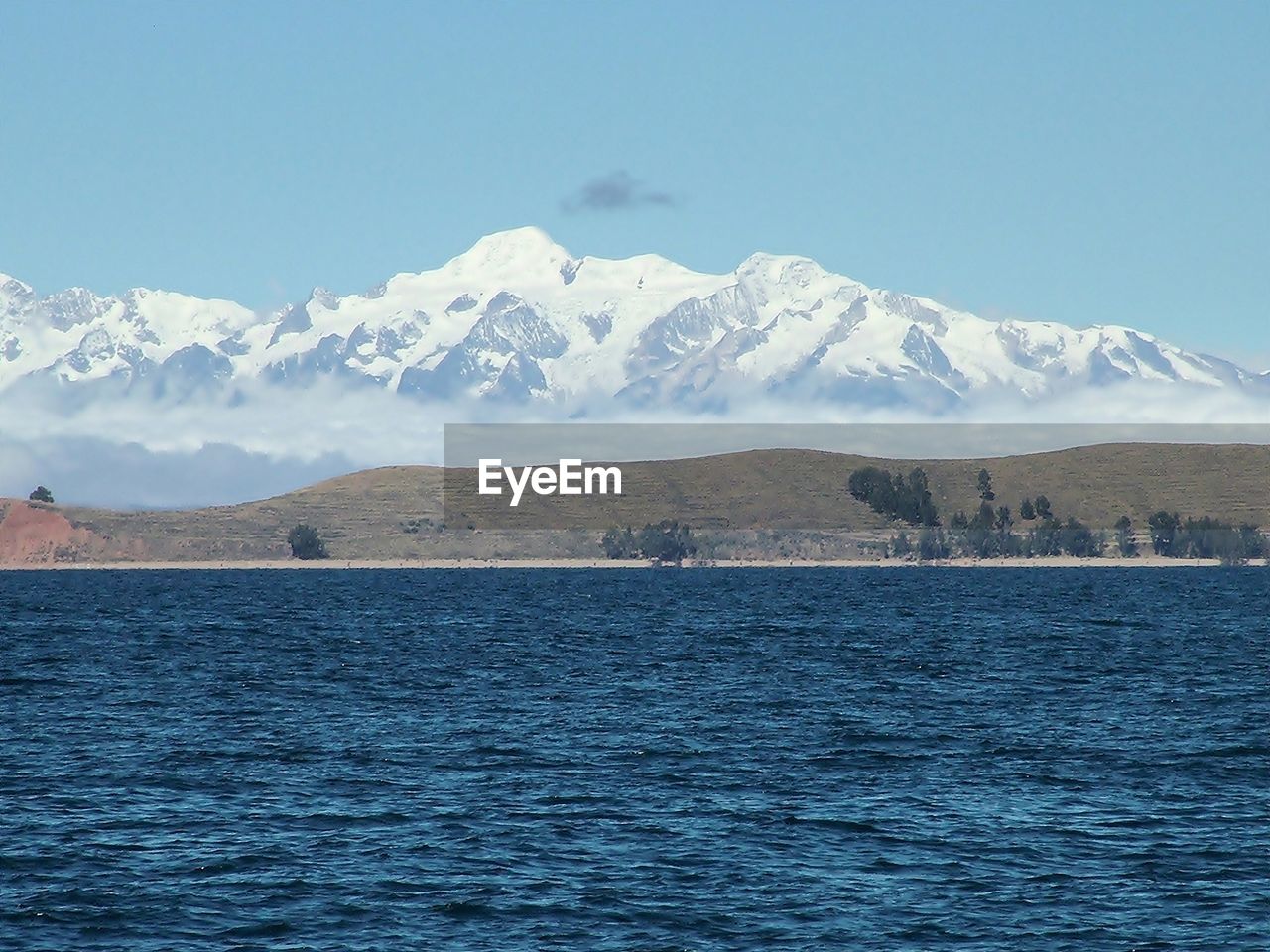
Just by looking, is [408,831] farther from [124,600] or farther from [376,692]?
[124,600]

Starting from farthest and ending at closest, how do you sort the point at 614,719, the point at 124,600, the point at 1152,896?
the point at 124,600 → the point at 614,719 → the point at 1152,896

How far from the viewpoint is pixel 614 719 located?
6341 cm

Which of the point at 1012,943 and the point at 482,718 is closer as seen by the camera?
the point at 1012,943

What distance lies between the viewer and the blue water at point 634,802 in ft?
113

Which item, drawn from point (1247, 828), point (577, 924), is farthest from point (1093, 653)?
point (577, 924)

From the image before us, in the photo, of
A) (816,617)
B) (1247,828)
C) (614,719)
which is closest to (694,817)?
(1247,828)

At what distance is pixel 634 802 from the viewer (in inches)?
1811

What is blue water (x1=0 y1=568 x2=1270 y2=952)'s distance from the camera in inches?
1353

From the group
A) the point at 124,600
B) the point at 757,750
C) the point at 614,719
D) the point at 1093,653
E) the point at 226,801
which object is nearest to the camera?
the point at 226,801

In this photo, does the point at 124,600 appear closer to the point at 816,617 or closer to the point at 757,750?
the point at 816,617

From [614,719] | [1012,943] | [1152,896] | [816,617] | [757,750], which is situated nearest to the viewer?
[1012,943]

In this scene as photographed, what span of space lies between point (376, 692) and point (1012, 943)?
4435 centimetres

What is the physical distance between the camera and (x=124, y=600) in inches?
6964

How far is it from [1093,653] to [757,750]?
151 feet
